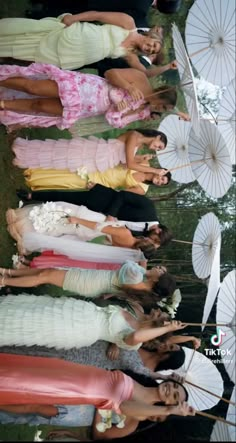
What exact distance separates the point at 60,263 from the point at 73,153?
790 millimetres

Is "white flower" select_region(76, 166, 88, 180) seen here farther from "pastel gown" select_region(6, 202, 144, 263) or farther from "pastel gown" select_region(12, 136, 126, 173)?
"pastel gown" select_region(6, 202, 144, 263)

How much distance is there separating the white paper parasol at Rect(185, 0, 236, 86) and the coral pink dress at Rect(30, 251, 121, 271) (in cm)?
183

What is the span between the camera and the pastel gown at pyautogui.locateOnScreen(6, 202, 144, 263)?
3.79 m

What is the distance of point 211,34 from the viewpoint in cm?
423

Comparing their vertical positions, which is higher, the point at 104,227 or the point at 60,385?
the point at 104,227

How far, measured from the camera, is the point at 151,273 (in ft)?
11.7

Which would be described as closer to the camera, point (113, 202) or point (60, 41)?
point (60, 41)

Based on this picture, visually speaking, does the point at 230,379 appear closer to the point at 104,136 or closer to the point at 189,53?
the point at 104,136

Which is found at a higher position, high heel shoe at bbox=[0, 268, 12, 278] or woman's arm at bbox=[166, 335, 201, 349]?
high heel shoe at bbox=[0, 268, 12, 278]

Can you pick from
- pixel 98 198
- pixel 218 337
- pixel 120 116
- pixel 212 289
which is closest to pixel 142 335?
pixel 98 198

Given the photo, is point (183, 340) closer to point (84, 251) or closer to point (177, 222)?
point (84, 251)

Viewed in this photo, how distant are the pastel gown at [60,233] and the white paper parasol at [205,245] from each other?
Result: 1.15m

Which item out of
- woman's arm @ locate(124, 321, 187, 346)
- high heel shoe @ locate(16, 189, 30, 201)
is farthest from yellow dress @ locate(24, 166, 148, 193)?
woman's arm @ locate(124, 321, 187, 346)

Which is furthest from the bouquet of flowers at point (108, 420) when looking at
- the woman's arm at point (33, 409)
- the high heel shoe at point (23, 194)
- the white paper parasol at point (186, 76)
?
the white paper parasol at point (186, 76)
